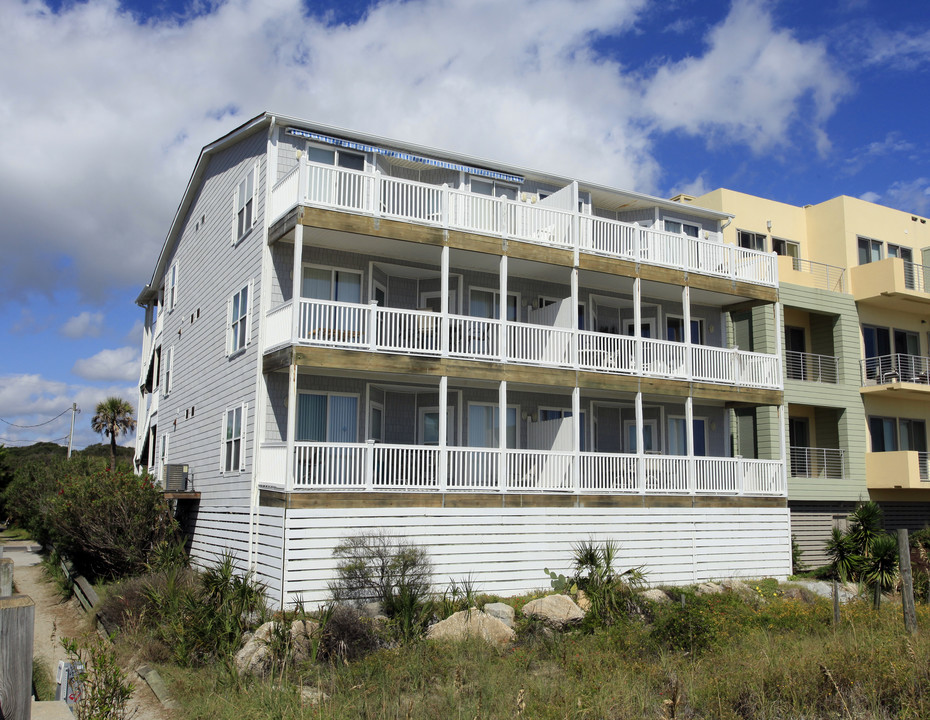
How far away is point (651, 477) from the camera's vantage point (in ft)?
71.5

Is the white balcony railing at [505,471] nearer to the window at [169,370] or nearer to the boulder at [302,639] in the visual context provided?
the boulder at [302,639]

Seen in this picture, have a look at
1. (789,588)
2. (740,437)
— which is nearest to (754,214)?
(740,437)

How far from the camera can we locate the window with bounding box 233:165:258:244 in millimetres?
21906

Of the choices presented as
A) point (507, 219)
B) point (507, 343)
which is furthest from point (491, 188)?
point (507, 343)

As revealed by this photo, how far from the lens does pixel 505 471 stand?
19.7 metres

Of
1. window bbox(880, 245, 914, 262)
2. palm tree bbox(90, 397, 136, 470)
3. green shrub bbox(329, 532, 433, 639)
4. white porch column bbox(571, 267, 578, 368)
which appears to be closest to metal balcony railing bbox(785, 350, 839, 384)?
window bbox(880, 245, 914, 262)

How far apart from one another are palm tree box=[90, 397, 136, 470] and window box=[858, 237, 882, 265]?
1756 inches

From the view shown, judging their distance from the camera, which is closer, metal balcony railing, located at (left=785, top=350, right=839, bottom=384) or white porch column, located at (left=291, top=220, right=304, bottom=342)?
white porch column, located at (left=291, top=220, right=304, bottom=342)

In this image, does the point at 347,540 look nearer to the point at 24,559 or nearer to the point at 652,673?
the point at 652,673

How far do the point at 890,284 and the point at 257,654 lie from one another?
80.3 ft

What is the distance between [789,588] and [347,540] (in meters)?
11.7

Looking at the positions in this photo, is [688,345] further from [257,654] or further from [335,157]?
[257,654]

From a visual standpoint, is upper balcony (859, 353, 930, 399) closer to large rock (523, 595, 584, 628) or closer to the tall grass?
the tall grass

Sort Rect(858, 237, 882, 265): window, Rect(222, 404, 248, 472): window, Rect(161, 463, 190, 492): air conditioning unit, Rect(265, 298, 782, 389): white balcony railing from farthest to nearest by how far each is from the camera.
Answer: Rect(858, 237, 882, 265): window → Rect(161, 463, 190, 492): air conditioning unit → Rect(222, 404, 248, 472): window → Rect(265, 298, 782, 389): white balcony railing
